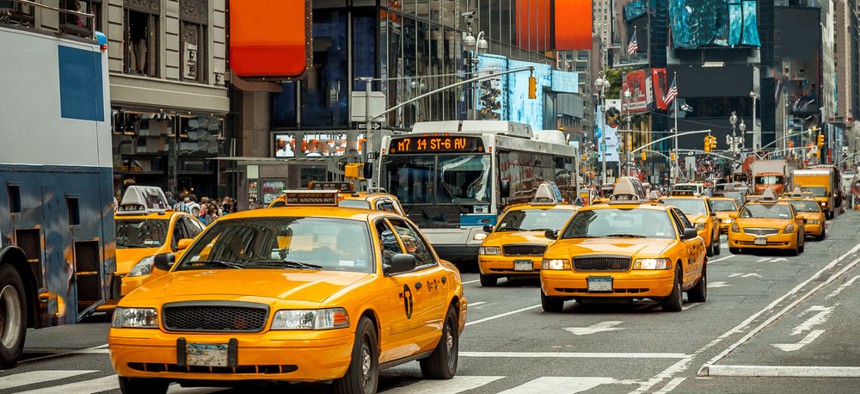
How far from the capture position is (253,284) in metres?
9.95

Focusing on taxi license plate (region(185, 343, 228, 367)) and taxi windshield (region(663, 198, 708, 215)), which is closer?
taxi license plate (region(185, 343, 228, 367))

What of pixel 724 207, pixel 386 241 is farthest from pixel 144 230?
pixel 724 207

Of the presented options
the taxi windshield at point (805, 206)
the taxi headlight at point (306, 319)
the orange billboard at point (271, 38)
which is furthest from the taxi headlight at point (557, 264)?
the taxi windshield at point (805, 206)

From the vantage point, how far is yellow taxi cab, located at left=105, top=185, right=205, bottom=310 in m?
19.8

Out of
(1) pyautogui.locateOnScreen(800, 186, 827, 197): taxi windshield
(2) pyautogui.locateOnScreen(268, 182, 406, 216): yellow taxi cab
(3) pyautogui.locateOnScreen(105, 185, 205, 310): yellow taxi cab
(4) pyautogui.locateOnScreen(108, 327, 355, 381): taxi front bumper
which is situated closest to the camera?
(4) pyautogui.locateOnScreen(108, 327, 355, 381): taxi front bumper

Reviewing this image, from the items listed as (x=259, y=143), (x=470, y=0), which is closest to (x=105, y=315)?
(x=259, y=143)

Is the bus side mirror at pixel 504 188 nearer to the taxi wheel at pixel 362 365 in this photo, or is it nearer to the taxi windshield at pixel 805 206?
the taxi windshield at pixel 805 206

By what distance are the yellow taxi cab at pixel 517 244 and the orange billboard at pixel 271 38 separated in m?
22.0

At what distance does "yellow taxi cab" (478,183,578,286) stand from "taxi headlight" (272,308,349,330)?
16.7m

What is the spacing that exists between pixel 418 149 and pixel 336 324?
76.1 ft

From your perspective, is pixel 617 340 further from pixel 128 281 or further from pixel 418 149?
pixel 418 149

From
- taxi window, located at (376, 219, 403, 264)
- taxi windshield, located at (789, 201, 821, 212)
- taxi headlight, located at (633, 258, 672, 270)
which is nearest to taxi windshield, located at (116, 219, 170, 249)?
taxi headlight, located at (633, 258, 672, 270)

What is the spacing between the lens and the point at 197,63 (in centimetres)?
4453

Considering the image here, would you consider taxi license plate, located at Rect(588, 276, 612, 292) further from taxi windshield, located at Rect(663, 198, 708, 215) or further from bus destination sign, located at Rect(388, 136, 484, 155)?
taxi windshield, located at Rect(663, 198, 708, 215)
